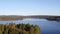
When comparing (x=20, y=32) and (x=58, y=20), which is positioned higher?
(x=20, y=32)

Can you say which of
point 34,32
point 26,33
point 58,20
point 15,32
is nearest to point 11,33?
point 15,32

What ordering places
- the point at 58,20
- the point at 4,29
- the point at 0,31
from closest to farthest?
the point at 0,31
the point at 4,29
the point at 58,20

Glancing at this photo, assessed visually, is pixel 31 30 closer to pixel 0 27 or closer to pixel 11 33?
pixel 11 33

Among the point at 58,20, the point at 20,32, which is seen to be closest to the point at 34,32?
the point at 20,32

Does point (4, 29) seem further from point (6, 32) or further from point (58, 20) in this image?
point (58, 20)

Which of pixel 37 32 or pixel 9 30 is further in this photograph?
pixel 37 32

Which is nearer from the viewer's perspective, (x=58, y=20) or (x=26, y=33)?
(x=26, y=33)

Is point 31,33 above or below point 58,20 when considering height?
above

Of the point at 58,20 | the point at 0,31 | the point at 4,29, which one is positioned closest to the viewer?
the point at 0,31

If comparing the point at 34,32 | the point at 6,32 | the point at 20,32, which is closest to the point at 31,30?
the point at 34,32
